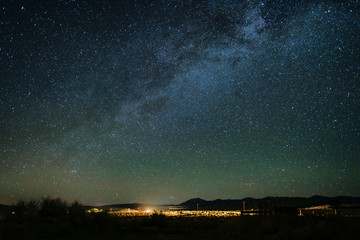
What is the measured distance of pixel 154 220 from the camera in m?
16.7

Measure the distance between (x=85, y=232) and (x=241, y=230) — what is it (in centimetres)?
825

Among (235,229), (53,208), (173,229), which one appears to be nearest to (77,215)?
(53,208)

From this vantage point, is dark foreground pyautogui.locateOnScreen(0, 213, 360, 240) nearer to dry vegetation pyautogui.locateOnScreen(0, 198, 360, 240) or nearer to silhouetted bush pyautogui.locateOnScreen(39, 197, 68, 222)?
dry vegetation pyautogui.locateOnScreen(0, 198, 360, 240)

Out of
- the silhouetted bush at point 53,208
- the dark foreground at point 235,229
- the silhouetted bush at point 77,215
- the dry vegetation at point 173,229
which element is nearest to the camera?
the dark foreground at point 235,229

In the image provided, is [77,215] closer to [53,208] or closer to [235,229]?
[53,208]

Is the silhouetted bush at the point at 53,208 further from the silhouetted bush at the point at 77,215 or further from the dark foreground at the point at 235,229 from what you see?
the dark foreground at the point at 235,229

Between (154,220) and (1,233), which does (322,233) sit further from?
(1,233)

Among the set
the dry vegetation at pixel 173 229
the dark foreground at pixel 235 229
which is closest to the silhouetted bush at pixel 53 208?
the dry vegetation at pixel 173 229

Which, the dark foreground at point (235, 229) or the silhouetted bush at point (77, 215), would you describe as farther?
the silhouetted bush at point (77, 215)

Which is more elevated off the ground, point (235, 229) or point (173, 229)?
point (235, 229)

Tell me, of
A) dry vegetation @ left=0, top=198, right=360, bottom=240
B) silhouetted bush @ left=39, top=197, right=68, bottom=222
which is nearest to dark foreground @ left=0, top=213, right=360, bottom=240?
dry vegetation @ left=0, top=198, right=360, bottom=240

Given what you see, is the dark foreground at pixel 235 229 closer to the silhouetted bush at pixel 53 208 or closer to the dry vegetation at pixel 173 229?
the dry vegetation at pixel 173 229

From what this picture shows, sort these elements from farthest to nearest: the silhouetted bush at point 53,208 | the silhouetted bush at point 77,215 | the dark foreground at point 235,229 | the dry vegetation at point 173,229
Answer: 1. the silhouetted bush at point 53,208
2. the silhouetted bush at point 77,215
3. the dry vegetation at point 173,229
4. the dark foreground at point 235,229

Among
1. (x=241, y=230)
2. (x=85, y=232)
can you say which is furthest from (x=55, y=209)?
(x=241, y=230)
